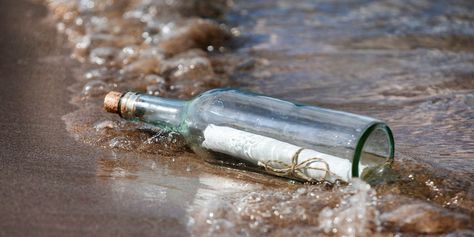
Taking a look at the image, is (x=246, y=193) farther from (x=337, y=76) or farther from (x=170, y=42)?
(x=170, y=42)

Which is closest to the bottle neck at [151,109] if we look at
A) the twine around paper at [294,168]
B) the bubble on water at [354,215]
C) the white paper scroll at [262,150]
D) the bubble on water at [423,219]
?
the white paper scroll at [262,150]

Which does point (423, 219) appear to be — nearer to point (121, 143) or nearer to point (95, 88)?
point (121, 143)

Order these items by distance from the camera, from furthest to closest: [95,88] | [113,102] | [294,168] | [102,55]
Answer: [102,55] < [95,88] < [113,102] < [294,168]

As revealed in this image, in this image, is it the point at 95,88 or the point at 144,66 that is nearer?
the point at 95,88

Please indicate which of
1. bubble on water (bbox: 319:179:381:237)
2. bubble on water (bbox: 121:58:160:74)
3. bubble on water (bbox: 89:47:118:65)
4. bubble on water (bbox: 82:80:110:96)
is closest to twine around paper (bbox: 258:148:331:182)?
bubble on water (bbox: 319:179:381:237)

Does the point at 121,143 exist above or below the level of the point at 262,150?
below

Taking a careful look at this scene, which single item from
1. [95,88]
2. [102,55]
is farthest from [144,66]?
[95,88]
